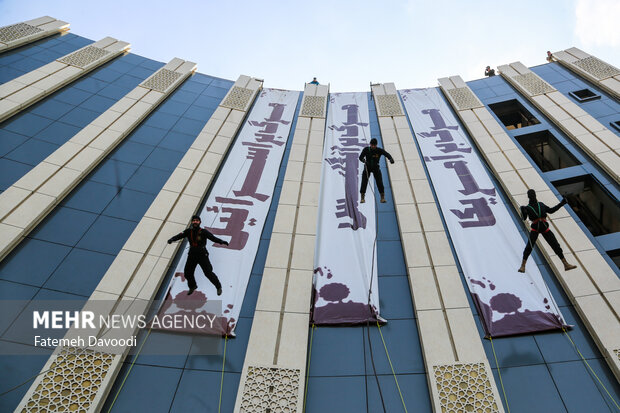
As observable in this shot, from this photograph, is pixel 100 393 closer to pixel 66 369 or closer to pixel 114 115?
pixel 66 369

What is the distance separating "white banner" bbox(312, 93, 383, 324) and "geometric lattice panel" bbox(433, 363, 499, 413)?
6.25 ft

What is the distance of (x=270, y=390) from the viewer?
24.1ft

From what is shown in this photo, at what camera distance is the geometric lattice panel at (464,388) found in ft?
23.1

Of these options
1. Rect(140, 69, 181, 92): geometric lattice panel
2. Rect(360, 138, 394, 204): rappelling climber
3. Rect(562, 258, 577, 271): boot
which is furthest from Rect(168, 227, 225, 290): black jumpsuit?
Rect(140, 69, 181, 92): geometric lattice panel

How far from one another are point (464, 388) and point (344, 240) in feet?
15.4

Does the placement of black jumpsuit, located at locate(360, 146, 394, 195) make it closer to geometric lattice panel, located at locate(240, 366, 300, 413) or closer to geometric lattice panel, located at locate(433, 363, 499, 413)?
geometric lattice panel, located at locate(433, 363, 499, 413)

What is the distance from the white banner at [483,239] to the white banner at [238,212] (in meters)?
5.74

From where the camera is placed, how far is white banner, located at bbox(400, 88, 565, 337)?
27.6ft

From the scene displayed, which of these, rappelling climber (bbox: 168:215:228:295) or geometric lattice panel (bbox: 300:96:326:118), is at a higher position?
geometric lattice panel (bbox: 300:96:326:118)

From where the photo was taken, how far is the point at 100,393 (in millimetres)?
6992

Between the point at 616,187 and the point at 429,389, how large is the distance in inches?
361

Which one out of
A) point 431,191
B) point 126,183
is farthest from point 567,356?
point 126,183

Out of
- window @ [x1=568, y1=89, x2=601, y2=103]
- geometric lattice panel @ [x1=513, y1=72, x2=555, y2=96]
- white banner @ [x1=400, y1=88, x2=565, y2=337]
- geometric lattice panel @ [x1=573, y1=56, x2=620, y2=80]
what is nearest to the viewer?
white banner @ [x1=400, y1=88, x2=565, y2=337]

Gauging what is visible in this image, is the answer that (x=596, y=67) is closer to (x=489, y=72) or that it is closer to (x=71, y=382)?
(x=489, y=72)
